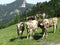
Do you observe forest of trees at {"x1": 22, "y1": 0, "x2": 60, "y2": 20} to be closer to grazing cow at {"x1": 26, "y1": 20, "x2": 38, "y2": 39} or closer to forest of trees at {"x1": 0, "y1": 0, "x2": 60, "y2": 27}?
forest of trees at {"x1": 0, "y1": 0, "x2": 60, "y2": 27}

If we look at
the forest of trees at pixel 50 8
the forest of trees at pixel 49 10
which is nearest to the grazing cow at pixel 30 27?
the forest of trees at pixel 49 10

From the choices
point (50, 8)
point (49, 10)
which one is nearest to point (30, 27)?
point (49, 10)

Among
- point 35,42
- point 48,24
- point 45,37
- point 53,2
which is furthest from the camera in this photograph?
point 53,2

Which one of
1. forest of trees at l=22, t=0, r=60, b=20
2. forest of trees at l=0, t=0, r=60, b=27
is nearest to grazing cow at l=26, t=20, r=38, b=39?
forest of trees at l=0, t=0, r=60, b=27

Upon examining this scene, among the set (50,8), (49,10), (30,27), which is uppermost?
(30,27)

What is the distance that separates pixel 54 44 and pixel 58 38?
306 cm

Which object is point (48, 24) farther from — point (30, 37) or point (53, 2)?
point (53, 2)

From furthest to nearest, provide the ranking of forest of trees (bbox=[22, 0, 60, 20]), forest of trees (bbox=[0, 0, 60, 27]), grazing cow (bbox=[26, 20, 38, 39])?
forest of trees (bbox=[22, 0, 60, 20]) → forest of trees (bbox=[0, 0, 60, 27]) → grazing cow (bbox=[26, 20, 38, 39])

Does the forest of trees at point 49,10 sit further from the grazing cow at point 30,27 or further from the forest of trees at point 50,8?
the grazing cow at point 30,27

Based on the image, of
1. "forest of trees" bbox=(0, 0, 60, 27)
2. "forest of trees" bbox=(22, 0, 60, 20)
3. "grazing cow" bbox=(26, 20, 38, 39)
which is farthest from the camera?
"forest of trees" bbox=(22, 0, 60, 20)

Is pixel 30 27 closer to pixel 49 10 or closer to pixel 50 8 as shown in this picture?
pixel 49 10

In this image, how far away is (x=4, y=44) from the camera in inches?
1157

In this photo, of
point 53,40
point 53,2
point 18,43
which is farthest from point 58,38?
point 53,2

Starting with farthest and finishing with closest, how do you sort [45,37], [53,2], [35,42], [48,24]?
[53,2] < [48,24] < [45,37] < [35,42]
